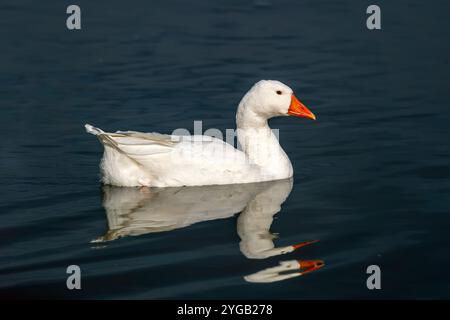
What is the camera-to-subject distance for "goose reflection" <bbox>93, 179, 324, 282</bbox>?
27.2 feet

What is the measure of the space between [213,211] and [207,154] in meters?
0.82

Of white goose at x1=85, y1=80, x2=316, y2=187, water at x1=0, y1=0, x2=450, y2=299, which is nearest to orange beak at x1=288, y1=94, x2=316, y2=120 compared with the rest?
white goose at x1=85, y1=80, x2=316, y2=187

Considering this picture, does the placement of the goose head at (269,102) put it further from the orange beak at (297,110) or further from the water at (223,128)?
the water at (223,128)

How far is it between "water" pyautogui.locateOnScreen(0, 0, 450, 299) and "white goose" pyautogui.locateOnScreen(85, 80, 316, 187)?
185mm

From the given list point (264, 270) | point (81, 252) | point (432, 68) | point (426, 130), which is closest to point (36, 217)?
point (81, 252)

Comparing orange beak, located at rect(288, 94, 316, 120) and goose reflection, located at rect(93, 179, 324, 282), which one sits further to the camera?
orange beak, located at rect(288, 94, 316, 120)

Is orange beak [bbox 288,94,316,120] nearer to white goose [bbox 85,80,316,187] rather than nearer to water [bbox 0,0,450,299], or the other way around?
white goose [bbox 85,80,316,187]

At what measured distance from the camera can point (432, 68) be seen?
14594 mm

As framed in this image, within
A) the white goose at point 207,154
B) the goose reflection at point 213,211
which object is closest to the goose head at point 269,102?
the white goose at point 207,154

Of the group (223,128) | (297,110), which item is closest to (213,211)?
(297,110)

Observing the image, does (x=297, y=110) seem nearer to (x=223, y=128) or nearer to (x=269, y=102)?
(x=269, y=102)

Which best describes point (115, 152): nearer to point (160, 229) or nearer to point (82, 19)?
point (160, 229)

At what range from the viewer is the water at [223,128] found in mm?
7879
